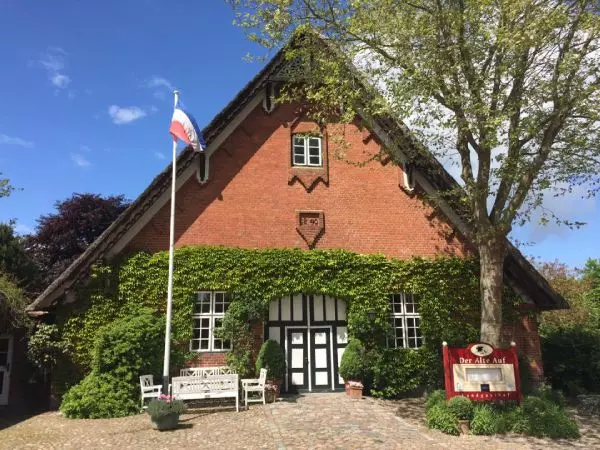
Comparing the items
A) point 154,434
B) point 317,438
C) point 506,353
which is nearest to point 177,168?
point 154,434

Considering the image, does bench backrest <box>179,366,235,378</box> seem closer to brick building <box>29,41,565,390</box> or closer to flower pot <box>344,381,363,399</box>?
brick building <box>29,41,565,390</box>

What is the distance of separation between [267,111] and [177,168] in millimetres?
3683

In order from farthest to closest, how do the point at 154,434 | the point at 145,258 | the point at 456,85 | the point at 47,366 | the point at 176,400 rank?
the point at 145,258, the point at 47,366, the point at 456,85, the point at 176,400, the point at 154,434

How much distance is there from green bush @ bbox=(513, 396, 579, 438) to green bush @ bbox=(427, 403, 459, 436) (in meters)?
1.33

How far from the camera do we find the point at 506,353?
10.7m

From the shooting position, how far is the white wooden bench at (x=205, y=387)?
11.2m

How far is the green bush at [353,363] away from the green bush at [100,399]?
5.59 meters

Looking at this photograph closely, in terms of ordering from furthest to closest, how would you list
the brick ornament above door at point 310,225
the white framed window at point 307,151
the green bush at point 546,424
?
the white framed window at point 307,151 < the brick ornament above door at point 310,225 < the green bush at point 546,424

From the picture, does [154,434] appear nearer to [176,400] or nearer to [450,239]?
[176,400]

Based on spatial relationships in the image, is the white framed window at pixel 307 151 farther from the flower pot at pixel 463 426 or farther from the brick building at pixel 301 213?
the flower pot at pixel 463 426

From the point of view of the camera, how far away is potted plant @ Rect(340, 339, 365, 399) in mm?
13492

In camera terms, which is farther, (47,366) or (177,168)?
(177,168)

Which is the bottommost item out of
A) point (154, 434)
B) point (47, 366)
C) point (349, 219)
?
point (154, 434)

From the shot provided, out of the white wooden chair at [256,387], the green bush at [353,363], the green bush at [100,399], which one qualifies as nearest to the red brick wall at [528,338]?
the green bush at [353,363]
